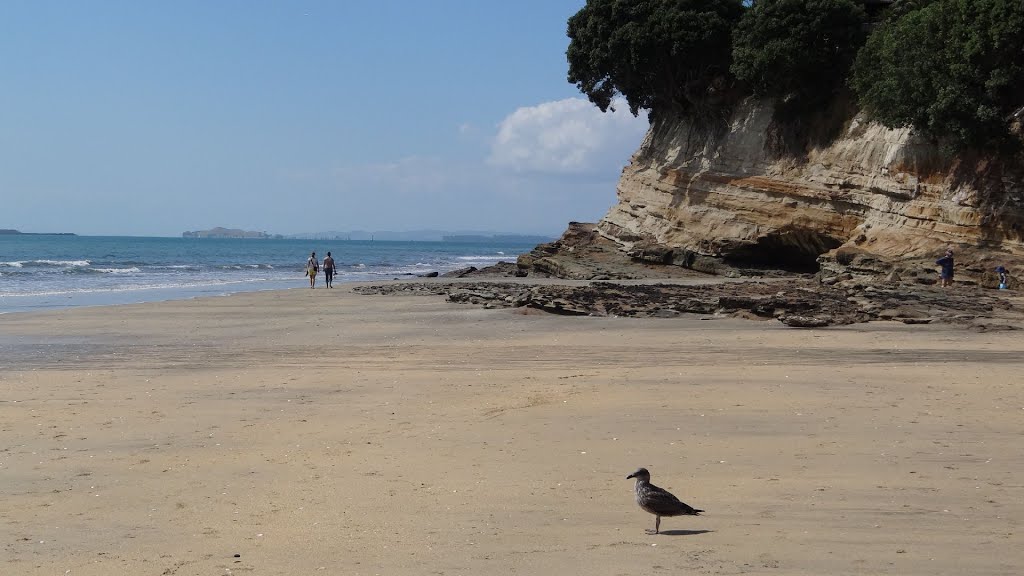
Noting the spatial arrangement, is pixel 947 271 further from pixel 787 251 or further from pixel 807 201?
pixel 787 251

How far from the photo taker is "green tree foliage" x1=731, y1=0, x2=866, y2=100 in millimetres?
32938

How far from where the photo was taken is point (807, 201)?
32844mm

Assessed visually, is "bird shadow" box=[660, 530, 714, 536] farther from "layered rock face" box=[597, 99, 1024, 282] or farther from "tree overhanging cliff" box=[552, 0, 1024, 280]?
"tree overhanging cliff" box=[552, 0, 1024, 280]

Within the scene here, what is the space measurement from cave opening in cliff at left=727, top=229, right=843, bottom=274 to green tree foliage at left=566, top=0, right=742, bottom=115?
8428 millimetres

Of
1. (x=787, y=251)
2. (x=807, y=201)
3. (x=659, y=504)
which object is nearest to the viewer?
(x=659, y=504)

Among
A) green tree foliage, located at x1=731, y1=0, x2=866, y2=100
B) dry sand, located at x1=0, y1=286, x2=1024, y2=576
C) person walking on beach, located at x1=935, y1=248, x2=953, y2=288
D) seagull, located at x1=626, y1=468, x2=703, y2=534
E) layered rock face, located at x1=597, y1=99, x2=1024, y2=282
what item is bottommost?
dry sand, located at x1=0, y1=286, x2=1024, y2=576

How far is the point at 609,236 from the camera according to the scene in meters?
42.2

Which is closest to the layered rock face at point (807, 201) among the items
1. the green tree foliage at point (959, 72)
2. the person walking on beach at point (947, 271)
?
the person walking on beach at point (947, 271)

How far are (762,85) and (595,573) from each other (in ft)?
108

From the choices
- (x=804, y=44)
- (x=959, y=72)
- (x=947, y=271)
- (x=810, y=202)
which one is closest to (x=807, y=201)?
(x=810, y=202)

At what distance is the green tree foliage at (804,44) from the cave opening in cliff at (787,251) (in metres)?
5.36

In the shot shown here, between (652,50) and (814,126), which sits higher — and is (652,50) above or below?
→ above

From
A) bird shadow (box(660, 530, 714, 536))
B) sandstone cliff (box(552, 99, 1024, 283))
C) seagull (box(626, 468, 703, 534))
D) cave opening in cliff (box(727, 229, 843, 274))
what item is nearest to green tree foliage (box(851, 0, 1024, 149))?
sandstone cliff (box(552, 99, 1024, 283))

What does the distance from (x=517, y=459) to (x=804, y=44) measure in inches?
1159
